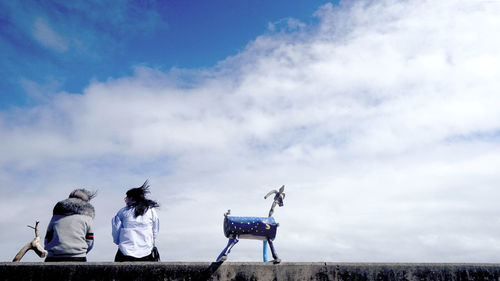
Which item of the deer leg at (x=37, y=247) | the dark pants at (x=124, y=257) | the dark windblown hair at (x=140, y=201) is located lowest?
the dark pants at (x=124, y=257)

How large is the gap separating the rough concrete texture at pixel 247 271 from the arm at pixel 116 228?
4.81 ft

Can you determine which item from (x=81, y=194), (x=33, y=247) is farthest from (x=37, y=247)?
(x=81, y=194)

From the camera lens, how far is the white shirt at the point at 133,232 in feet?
19.2

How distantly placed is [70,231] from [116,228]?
664mm

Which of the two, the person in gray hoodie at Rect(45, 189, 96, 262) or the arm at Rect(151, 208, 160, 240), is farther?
the arm at Rect(151, 208, 160, 240)

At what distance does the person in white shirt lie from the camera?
A: 19.1 ft

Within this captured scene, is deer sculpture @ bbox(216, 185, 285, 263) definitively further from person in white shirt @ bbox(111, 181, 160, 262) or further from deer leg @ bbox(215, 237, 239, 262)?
person in white shirt @ bbox(111, 181, 160, 262)

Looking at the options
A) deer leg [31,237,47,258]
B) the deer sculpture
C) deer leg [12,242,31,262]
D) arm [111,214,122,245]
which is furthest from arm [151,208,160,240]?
deer leg [12,242,31,262]

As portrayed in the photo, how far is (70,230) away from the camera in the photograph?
5594 millimetres

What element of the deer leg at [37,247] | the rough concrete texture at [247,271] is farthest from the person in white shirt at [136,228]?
the deer leg at [37,247]

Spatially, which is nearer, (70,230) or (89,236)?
(70,230)

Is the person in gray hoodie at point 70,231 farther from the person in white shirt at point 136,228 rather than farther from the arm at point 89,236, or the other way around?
the person in white shirt at point 136,228

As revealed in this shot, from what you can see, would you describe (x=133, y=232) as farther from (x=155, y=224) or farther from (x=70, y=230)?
(x=70, y=230)

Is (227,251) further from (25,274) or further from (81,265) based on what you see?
(25,274)
